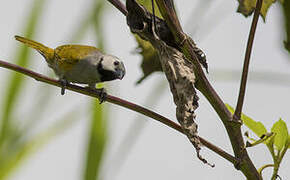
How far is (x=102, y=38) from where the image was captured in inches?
51.1

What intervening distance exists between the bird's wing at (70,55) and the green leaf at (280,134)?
926mm

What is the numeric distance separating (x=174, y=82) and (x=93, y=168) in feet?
0.88

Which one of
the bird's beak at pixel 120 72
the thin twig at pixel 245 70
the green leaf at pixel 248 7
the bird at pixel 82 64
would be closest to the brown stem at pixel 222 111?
the thin twig at pixel 245 70

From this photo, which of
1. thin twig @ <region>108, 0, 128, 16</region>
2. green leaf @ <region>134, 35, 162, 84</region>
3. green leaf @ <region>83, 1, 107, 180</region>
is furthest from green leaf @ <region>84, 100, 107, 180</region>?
thin twig @ <region>108, 0, 128, 16</region>

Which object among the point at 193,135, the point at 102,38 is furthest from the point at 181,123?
the point at 102,38

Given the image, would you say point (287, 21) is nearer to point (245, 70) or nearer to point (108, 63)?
point (245, 70)

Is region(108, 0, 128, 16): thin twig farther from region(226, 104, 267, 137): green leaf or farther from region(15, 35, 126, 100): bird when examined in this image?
region(15, 35, 126, 100): bird

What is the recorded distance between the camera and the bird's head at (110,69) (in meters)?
1.67

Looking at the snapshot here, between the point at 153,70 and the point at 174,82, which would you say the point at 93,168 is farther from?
the point at 153,70

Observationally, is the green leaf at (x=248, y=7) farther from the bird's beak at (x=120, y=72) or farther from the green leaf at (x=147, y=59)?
the bird's beak at (x=120, y=72)

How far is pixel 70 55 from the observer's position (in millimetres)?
1763

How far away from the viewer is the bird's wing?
1726mm

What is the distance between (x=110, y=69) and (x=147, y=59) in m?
0.41

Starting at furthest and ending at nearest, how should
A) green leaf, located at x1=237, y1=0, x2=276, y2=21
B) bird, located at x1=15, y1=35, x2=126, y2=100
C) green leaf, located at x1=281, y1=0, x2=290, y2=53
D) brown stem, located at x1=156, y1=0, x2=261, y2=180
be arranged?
bird, located at x1=15, y1=35, x2=126, y2=100, green leaf, located at x1=237, y1=0, x2=276, y2=21, green leaf, located at x1=281, y1=0, x2=290, y2=53, brown stem, located at x1=156, y1=0, x2=261, y2=180
